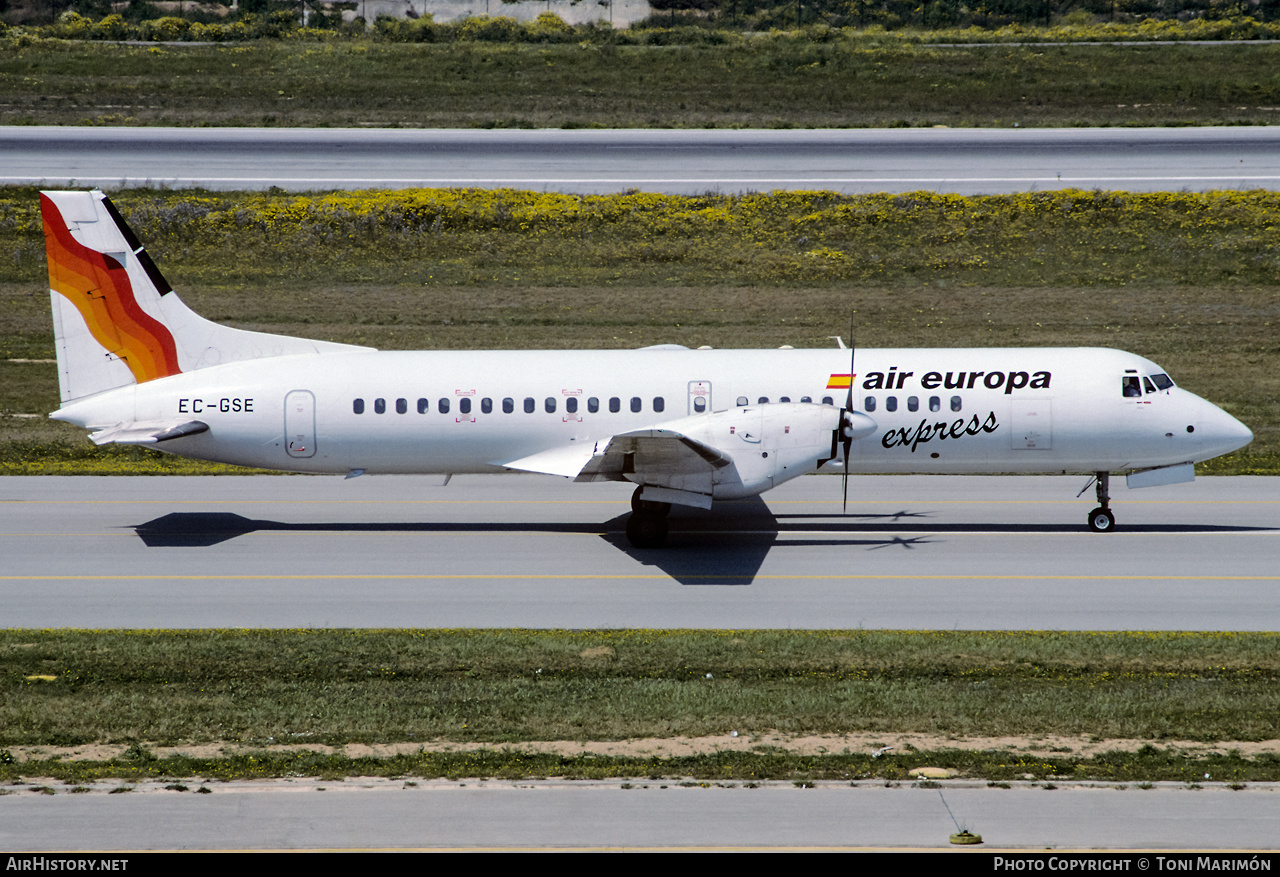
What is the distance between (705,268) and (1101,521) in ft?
81.3

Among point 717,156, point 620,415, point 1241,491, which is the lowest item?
point 1241,491

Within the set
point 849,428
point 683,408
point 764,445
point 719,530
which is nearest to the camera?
point 764,445

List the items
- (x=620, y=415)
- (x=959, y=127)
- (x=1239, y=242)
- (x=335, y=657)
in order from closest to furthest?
(x=335, y=657), (x=620, y=415), (x=1239, y=242), (x=959, y=127)

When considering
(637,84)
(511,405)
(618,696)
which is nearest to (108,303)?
(511,405)

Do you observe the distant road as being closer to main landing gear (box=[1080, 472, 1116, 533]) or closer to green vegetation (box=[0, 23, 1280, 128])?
green vegetation (box=[0, 23, 1280, 128])

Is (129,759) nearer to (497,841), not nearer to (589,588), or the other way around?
(497,841)

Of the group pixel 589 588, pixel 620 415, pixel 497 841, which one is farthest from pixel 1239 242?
pixel 497 841

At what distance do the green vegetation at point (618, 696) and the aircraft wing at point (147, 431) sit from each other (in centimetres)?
495

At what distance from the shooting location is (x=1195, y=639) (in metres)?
17.3

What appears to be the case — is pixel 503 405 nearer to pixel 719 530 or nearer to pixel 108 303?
pixel 719 530

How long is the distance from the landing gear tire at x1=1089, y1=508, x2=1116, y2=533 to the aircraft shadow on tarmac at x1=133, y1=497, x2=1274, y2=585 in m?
0.28

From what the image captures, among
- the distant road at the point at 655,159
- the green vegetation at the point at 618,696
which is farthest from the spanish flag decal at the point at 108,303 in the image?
the distant road at the point at 655,159

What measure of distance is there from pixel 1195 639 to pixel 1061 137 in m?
42.8

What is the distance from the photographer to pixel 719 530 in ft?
76.8
